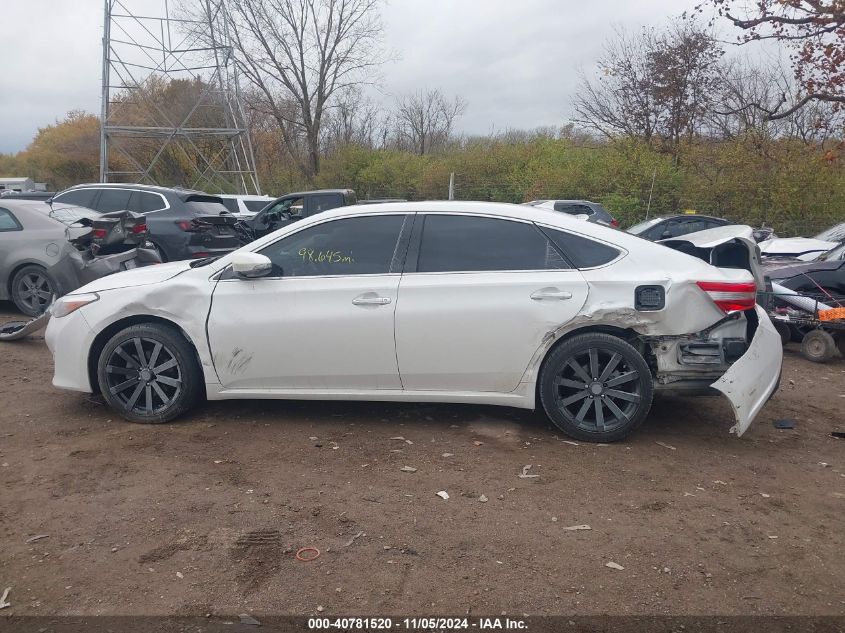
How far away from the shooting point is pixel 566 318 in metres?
4.77

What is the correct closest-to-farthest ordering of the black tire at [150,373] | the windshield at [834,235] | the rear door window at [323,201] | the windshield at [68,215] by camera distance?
the black tire at [150,373]
the windshield at [68,215]
the windshield at [834,235]
the rear door window at [323,201]

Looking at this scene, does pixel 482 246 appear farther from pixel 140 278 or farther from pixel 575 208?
pixel 575 208

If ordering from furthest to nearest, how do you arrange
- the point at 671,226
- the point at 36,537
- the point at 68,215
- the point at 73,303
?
1. the point at 671,226
2. the point at 68,215
3. the point at 73,303
4. the point at 36,537

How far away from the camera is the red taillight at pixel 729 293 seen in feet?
15.6

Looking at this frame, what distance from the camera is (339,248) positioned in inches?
203

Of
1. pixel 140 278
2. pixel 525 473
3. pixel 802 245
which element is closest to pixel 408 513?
pixel 525 473

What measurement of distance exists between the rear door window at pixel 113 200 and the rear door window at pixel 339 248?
26.2ft

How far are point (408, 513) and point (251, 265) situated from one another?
213 cm

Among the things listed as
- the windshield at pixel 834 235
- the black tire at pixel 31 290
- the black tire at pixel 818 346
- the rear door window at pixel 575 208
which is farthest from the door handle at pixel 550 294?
the rear door window at pixel 575 208

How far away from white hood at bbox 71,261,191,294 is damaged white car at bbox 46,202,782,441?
0.03 m

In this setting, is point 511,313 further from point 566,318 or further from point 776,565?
point 776,565

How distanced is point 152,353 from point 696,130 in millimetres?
26148

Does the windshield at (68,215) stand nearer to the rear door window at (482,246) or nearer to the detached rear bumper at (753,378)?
the rear door window at (482,246)

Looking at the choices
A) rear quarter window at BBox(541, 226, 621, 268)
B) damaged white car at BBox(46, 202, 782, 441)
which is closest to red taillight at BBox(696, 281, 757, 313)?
damaged white car at BBox(46, 202, 782, 441)
